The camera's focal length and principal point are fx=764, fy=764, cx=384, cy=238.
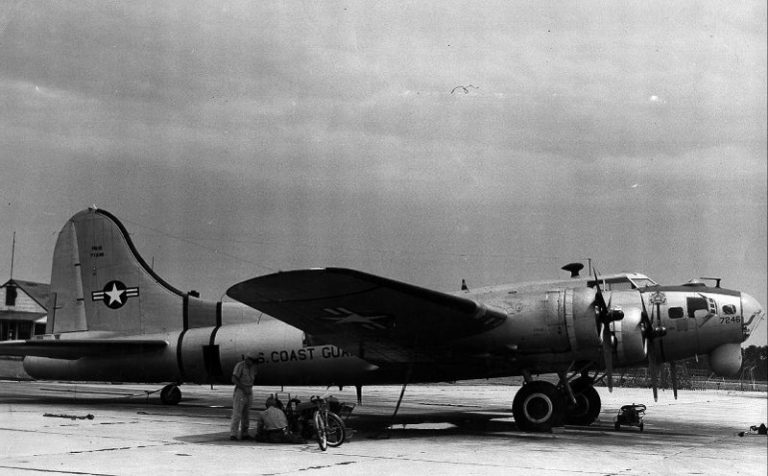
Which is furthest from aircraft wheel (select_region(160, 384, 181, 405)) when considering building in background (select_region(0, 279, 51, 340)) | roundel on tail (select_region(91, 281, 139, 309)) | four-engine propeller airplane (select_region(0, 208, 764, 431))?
building in background (select_region(0, 279, 51, 340))

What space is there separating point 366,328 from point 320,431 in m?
2.61

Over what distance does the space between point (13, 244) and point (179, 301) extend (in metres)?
3.60

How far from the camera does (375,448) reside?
9.86 m

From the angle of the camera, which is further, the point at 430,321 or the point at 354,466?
the point at 430,321

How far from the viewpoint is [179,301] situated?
1712 centimetres

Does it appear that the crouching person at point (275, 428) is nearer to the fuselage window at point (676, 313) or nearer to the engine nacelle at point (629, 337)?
the engine nacelle at point (629, 337)

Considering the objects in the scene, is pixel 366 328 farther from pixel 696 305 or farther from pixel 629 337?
pixel 696 305

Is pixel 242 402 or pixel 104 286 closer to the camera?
pixel 242 402

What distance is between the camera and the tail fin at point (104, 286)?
17302 millimetres

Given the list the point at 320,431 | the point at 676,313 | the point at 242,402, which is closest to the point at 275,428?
the point at 242,402

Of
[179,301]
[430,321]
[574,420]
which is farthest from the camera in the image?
[179,301]

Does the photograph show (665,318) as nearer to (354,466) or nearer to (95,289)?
(354,466)

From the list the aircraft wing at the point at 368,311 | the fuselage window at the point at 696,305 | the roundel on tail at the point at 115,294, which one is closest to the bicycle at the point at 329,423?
the aircraft wing at the point at 368,311

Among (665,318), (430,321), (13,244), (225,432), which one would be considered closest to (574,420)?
(665,318)
